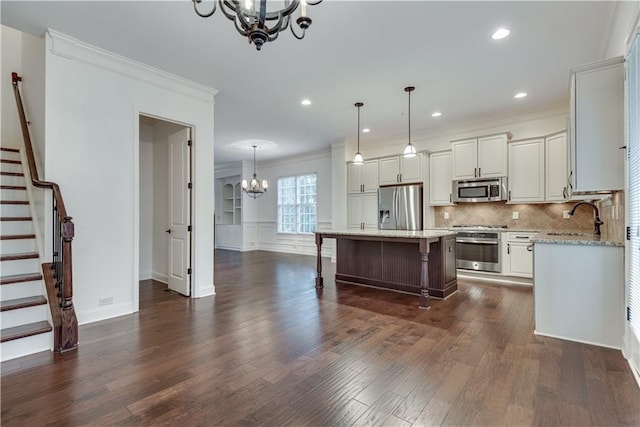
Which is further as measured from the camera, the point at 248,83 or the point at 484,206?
the point at 484,206

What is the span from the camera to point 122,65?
3.43m

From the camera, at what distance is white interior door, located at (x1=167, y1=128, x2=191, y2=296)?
4.18 m

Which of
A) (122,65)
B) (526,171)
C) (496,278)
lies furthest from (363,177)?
(122,65)

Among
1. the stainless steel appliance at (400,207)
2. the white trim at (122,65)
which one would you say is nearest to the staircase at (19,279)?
the white trim at (122,65)

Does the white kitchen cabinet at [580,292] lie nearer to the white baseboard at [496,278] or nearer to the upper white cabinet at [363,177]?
the white baseboard at [496,278]

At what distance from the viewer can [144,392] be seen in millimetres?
1920

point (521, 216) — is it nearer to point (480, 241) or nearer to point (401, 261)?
point (480, 241)

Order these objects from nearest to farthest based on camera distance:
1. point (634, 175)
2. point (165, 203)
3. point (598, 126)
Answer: point (634, 175) → point (598, 126) → point (165, 203)

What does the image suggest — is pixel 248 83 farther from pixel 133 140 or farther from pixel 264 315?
pixel 264 315

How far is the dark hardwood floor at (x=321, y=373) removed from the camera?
171 centimetres

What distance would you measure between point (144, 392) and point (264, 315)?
1.56 m

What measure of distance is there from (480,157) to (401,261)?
2.60 meters

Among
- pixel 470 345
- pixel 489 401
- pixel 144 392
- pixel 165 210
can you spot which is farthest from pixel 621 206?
pixel 165 210

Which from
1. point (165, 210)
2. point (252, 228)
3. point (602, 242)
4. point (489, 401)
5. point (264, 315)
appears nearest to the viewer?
point (489, 401)
